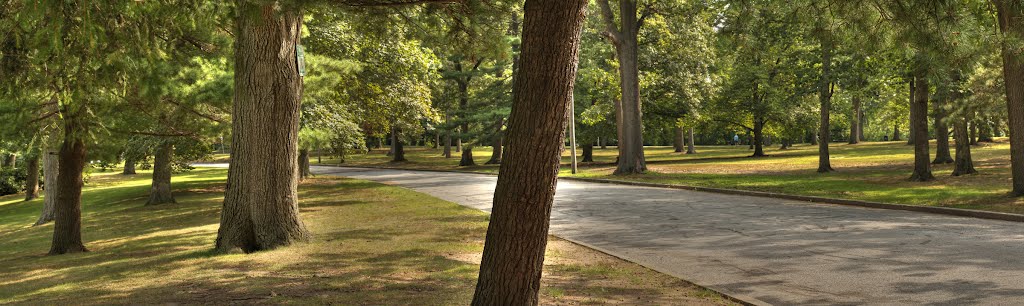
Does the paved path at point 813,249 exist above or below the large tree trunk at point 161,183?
below

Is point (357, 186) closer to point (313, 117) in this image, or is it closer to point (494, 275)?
point (313, 117)

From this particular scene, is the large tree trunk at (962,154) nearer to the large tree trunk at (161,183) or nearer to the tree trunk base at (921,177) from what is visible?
the tree trunk base at (921,177)

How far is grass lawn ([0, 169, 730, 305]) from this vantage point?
6910mm

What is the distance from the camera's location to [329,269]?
8.40 meters

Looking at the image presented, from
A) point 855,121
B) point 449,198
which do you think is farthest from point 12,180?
point 855,121

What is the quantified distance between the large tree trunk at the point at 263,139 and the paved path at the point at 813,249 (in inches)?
174

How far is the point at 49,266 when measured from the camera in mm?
11016

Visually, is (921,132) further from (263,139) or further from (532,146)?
(532,146)

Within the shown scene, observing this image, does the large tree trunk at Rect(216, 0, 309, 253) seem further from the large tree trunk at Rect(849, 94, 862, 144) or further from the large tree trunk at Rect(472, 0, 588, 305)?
the large tree trunk at Rect(849, 94, 862, 144)

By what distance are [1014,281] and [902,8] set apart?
4443mm

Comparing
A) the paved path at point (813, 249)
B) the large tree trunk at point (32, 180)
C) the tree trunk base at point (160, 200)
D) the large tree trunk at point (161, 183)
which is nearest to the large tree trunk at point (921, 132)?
the paved path at point (813, 249)

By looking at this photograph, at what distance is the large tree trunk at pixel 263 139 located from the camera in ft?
32.5

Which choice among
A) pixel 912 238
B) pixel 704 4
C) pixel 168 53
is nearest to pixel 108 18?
pixel 168 53

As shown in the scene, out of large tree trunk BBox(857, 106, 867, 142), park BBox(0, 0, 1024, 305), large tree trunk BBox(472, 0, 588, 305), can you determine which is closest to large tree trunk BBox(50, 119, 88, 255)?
park BBox(0, 0, 1024, 305)
